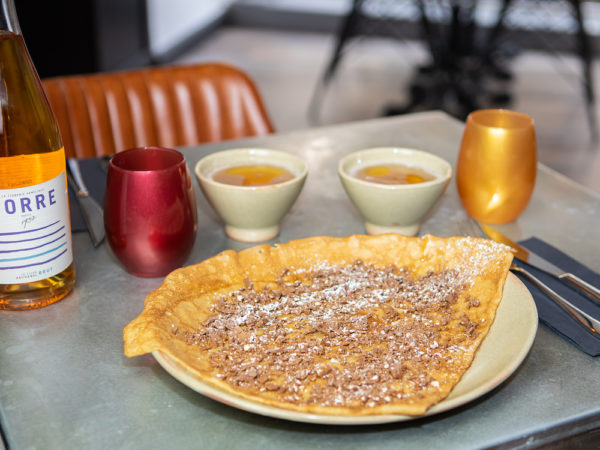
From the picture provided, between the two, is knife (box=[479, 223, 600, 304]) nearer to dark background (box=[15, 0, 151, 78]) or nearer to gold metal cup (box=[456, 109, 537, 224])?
gold metal cup (box=[456, 109, 537, 224])

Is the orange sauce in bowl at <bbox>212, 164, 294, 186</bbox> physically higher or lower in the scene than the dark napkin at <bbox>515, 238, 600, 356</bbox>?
higher

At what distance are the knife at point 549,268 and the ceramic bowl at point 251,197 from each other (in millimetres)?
291

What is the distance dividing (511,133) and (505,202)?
104 millimetres

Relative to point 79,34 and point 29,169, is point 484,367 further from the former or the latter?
point 79,34

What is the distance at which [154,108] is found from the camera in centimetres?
157

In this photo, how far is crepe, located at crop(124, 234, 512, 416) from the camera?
62 cm

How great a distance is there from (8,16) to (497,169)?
675 mm

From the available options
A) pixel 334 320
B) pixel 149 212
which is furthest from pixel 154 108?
pixel 334 320

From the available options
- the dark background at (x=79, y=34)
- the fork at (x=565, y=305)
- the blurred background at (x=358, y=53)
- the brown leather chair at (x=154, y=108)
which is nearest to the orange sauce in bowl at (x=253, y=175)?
the fork at (x=565, y=305)

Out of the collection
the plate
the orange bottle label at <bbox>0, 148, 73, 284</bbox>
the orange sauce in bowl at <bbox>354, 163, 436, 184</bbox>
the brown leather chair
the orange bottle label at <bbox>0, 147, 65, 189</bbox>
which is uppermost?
the orange bottle label at <bbox>0, 147, 65, 189</bbox>

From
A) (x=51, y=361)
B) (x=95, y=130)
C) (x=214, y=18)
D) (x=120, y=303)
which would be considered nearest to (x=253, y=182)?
(x=120, y=303)

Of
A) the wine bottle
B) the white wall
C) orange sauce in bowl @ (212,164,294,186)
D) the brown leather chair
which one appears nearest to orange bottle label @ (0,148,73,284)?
the wine bottle

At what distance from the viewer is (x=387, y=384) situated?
2.05ft

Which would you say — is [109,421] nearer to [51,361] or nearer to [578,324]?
[51,361]
